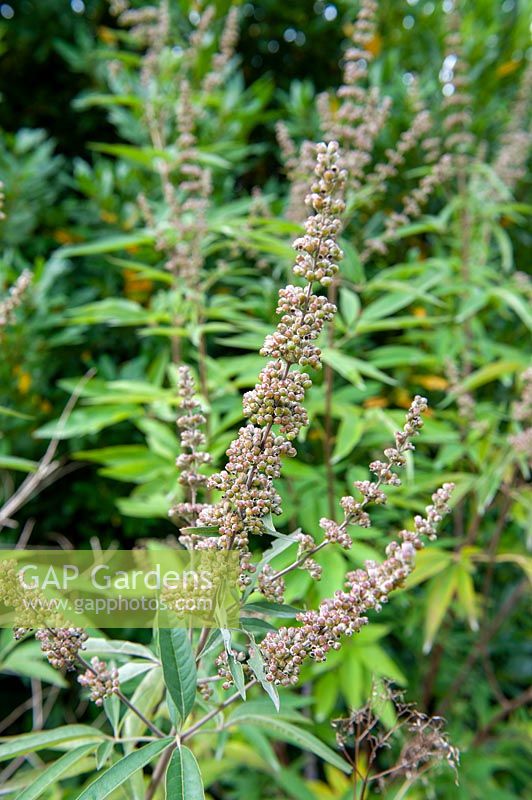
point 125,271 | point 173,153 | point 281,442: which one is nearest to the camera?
point 281,442

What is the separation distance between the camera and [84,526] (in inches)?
96.0

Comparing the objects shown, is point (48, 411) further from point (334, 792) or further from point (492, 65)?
point (492, 65)

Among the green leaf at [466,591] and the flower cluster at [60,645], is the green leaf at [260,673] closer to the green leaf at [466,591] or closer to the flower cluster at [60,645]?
the flower cluster at [60,645]

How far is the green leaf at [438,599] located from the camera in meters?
1.73

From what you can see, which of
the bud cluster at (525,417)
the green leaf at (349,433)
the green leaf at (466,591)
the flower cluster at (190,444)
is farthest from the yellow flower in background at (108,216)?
the flower cluster at (190,444)

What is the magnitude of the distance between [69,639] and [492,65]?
116 inches

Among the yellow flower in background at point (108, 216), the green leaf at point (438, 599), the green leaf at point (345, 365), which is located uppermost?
the yellow flower in background at point (108, 216)

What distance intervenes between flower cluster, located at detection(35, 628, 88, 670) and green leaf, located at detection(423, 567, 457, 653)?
1.15m

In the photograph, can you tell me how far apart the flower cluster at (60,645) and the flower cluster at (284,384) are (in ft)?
0.64

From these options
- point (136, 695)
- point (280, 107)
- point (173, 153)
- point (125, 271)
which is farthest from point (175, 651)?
point (280, 107)

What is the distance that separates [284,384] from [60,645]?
0.37 metres

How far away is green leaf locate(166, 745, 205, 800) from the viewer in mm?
709

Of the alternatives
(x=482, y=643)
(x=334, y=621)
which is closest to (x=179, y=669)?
(x=334, y=621)

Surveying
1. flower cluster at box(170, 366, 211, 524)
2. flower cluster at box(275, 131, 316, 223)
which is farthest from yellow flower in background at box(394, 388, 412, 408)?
flower cluster at box(170, 366, 211, 524)
